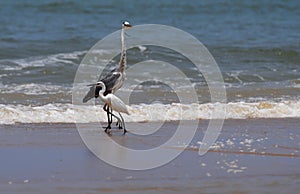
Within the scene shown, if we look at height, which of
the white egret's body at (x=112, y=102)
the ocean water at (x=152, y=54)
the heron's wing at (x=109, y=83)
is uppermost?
the heron's wing at (x=109, y=83)

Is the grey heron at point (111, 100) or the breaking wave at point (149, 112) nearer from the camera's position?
the grey heron at point (111, 100)

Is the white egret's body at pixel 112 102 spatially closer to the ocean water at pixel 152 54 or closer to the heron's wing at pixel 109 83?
the heron's wing at pixel 109 83

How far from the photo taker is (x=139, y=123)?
332 inches

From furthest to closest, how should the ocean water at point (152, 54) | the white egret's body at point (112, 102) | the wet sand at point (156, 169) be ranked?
the ocean water at point (152, 54)
the white egret's body at point (112, 102)
the wet sand at point (156, 169)

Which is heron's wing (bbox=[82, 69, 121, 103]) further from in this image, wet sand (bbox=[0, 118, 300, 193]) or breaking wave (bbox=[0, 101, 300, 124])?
breaking wave (bbox=[0, 101, 300, 124])

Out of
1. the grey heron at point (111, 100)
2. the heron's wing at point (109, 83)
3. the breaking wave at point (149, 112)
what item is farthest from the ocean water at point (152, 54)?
the grey heron at point (111, 100)

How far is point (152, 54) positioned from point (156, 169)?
1007 centimetres

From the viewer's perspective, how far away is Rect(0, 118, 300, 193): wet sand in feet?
17.8

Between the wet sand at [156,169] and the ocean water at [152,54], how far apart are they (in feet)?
3.89

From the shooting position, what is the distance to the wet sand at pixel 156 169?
5.42m

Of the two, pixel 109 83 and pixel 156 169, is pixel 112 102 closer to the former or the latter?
pixel 109 83

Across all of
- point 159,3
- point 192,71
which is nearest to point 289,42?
point 192,71

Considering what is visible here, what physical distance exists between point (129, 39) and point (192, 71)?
4.60m

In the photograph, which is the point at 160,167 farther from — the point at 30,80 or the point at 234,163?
the point at 30,80
